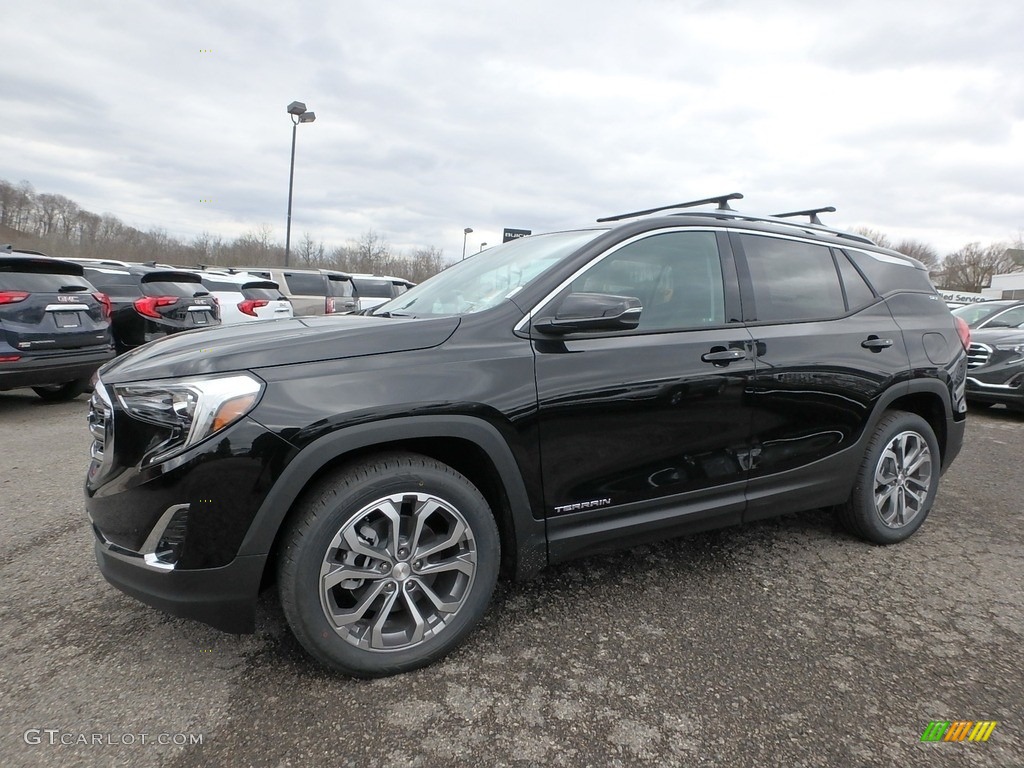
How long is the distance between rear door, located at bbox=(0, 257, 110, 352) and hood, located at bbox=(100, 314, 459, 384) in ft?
15.9

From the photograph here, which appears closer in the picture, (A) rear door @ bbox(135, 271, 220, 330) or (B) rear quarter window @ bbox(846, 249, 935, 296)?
(B) rear quarter window @ bbox(846, 249, 935, 296)

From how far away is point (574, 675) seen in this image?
2254 mm

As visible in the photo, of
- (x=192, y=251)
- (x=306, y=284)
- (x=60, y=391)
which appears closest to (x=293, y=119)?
(x=306, y=284)

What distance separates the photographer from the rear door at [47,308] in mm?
6066

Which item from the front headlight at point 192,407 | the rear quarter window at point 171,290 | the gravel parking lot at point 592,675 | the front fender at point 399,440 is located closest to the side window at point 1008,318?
the gravel parking lot at point 592,675

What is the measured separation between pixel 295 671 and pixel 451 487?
87 cm

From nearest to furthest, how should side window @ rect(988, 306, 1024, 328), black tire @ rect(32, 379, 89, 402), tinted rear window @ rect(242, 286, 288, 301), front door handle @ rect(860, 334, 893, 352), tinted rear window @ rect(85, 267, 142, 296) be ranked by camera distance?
front door handle @ rect(860, 334, 893, 352)
black tire @ rect(32, 379, 89, 402)
side window @ rect(988, 306, 1024, 328)
tinted rear window @ rect(85, 267, 142, 296)
tinted rear window @ rect(242, 286, 288, 301)

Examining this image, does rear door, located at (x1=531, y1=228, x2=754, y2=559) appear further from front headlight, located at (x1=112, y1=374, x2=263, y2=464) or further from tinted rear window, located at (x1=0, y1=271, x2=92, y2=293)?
tinted rear window, located at (x1=0, y1=271, x2=92, y2=293)

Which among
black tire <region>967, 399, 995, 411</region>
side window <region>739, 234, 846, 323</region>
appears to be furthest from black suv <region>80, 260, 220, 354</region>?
black tire <region>967, 399, 995, 411</region>

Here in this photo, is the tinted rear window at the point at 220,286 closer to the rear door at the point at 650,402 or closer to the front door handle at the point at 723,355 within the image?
the rear door at the point at 650,402

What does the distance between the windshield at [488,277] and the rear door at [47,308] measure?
4.95m

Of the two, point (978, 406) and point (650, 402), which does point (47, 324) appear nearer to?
point (650, 402)

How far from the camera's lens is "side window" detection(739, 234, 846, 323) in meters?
3.03

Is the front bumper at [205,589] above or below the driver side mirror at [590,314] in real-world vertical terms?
below
